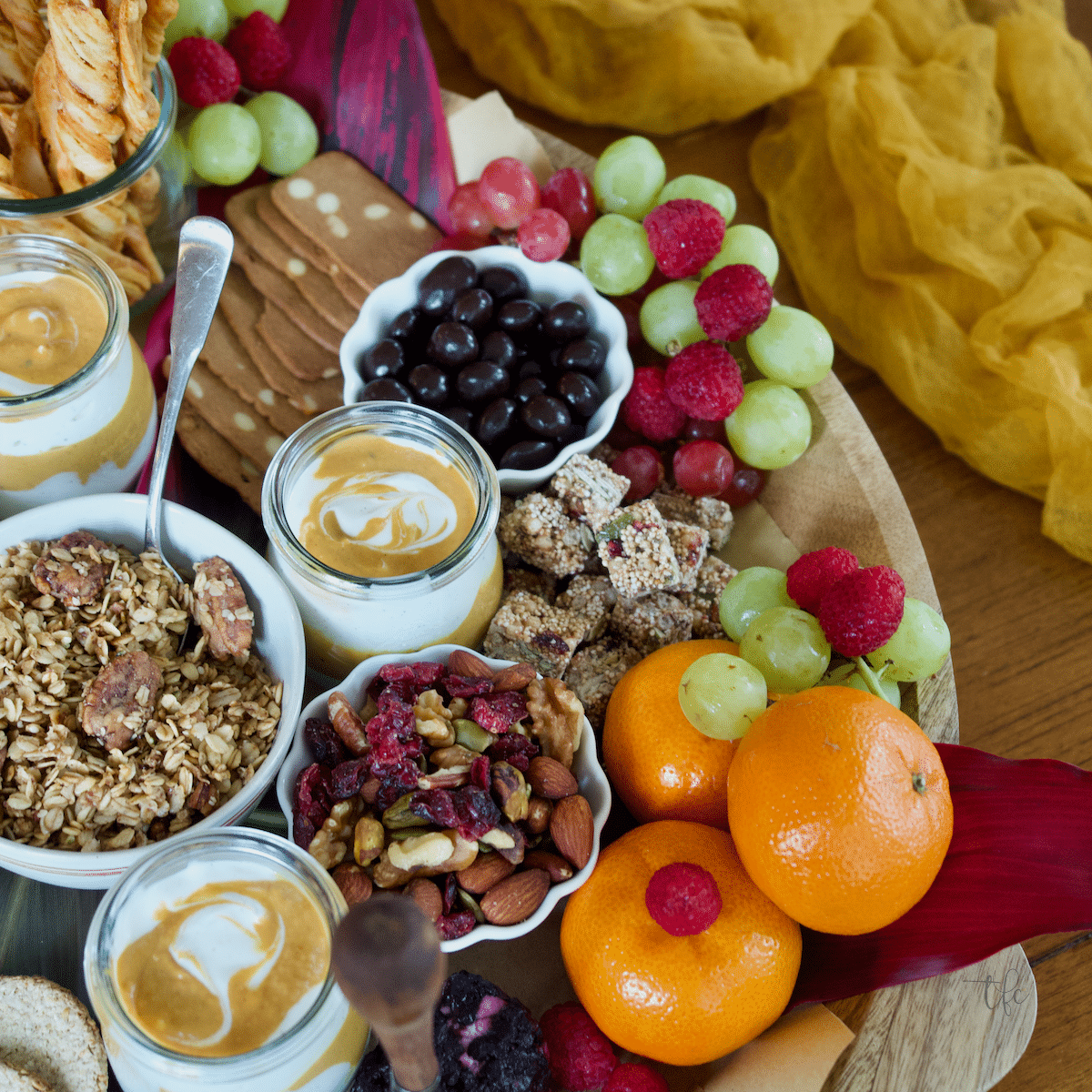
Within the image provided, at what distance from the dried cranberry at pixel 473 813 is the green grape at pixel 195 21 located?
97cm

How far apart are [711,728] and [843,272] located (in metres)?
0.80

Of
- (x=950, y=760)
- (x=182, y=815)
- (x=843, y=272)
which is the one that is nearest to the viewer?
(x=182, y=815)

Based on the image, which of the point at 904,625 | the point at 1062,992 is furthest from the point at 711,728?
the point at 1062,992

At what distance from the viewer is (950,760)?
87 centimetres

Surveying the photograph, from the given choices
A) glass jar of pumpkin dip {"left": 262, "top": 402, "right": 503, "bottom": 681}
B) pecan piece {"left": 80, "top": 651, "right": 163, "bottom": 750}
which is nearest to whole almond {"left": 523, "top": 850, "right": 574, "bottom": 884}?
glass jar of pumpkin dip {"left": 262, "top": 402, "right": 503, "bottom": 681}

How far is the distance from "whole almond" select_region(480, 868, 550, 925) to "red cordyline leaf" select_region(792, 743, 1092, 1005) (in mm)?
263

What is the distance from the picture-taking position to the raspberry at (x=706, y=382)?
1.00 meters

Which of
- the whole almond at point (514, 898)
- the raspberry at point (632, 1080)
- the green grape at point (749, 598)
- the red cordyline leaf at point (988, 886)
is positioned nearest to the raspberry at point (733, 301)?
the green grape at point (749, 598)

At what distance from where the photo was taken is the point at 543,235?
108 centimetres

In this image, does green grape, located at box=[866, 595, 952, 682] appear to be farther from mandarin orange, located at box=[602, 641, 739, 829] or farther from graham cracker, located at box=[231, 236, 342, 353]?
graham cracker, located at box=[231, 236, 342, 353]

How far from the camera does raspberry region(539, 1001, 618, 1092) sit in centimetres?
80

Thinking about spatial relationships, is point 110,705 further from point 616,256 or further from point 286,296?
point 616,256

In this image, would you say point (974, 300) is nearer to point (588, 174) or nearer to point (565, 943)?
point (588, 174)

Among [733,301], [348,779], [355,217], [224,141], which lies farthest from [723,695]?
[224,141]
